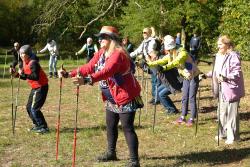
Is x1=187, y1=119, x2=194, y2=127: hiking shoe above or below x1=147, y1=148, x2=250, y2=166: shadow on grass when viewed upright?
above

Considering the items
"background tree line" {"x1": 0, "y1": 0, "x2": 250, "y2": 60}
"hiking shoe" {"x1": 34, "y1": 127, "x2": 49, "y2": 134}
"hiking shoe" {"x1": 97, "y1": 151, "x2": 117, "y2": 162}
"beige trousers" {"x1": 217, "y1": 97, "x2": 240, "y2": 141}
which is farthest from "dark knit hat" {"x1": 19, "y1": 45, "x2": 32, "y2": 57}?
"background tree line" {"x1": 0, "y1": 0, "x2": 250, "y2": 60}

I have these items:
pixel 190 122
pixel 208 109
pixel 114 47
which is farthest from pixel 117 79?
pixel 208 109

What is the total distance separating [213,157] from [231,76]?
1.39m

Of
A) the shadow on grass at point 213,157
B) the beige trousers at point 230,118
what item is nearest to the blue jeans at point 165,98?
the beige trousers at point 230,118

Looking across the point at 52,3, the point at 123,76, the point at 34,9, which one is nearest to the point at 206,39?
the point at 52,3

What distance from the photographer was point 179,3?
3512 cm

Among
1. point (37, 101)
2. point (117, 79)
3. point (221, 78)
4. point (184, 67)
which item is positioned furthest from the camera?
point (184, 67)

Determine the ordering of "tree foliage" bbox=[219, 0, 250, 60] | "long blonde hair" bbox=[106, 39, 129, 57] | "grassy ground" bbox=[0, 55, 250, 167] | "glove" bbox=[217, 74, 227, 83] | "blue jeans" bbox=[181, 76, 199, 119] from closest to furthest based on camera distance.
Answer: "long blonde hair" bbox=[106, 39, 129, 57], "grassy ground" bbox=[0, 55, 250, 167], "glove" bbox=[217, 74, 227, 83], "blue jeans" bbox=[181, 76, 199, 119], "tree foliage" bbox=[219, 0, 250, 60]

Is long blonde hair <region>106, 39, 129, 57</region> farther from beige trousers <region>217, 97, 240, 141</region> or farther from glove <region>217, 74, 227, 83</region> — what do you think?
beige trousers <region>217, 97, 240, 141</region>

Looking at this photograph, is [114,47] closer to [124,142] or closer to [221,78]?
[221,78]

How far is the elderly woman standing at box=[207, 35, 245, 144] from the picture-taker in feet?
25.6

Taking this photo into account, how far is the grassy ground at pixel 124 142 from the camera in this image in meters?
7.29

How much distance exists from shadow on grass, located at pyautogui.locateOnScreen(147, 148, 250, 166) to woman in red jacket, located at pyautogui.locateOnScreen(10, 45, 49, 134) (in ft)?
9.13

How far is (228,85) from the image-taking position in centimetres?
799
